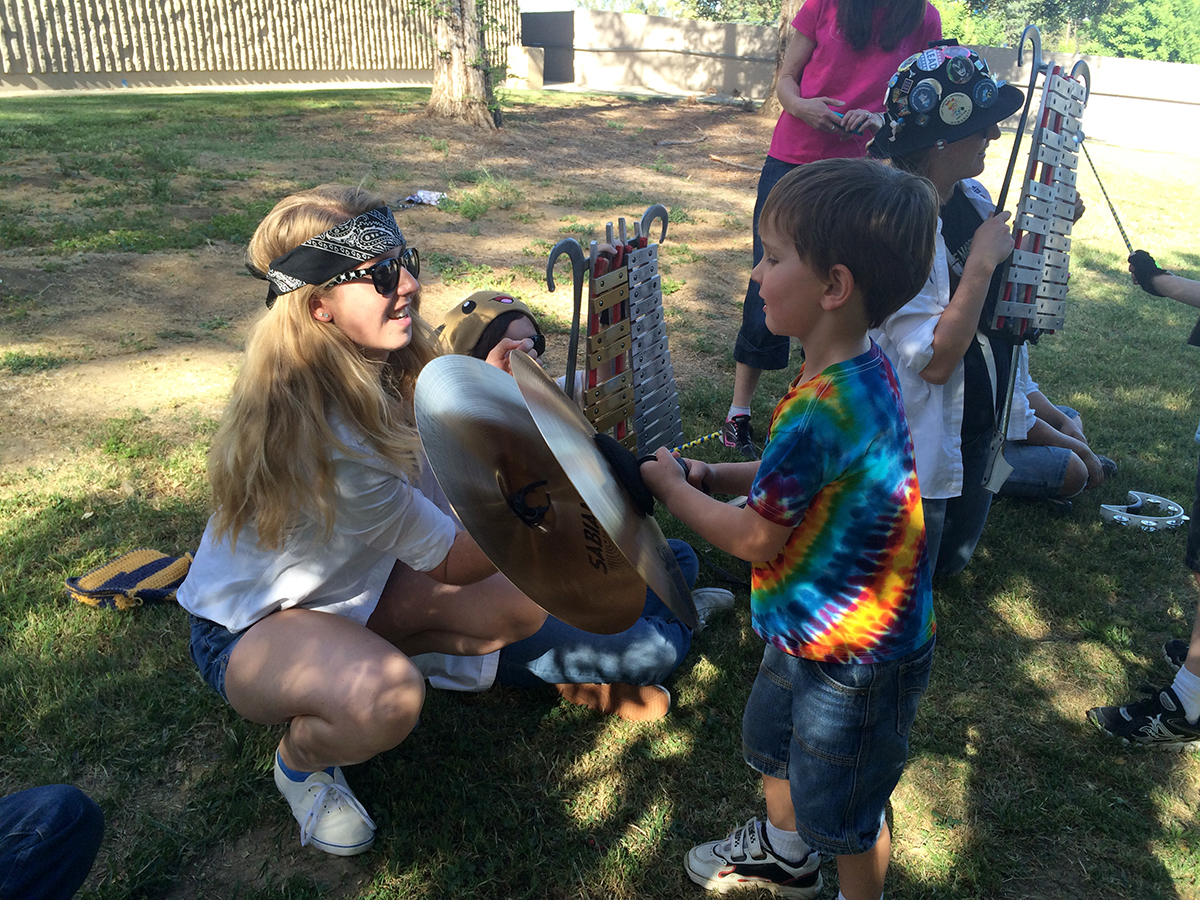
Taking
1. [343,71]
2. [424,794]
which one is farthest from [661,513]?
[343,71]

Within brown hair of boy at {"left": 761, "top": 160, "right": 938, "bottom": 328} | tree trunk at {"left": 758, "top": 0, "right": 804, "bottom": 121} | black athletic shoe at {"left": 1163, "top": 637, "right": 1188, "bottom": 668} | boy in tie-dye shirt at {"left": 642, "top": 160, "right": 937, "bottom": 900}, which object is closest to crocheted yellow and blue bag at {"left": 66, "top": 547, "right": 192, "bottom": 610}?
boy in tie-dye shirt at {"left": 642, "top": 160, "right": 937, "bottom": 900}

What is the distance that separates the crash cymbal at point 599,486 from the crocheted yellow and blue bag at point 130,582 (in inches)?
70.7

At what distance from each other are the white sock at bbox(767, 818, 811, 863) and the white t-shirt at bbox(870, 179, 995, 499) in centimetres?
120

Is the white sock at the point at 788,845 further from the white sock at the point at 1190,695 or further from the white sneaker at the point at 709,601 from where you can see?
the white sock at the point at 1190,695

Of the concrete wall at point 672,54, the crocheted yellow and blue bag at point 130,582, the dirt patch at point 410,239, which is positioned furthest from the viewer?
the concrete wall at point 672,54

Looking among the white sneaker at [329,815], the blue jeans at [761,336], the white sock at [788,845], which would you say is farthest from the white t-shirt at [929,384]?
the white sneaker at [329,815]

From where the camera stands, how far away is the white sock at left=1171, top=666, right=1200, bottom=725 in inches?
100

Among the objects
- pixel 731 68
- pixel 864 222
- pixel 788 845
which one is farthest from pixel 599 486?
pixel 731 68

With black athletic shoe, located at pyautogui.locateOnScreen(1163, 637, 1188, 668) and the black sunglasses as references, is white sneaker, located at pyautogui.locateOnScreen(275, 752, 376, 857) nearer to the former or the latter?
the black sunglasses

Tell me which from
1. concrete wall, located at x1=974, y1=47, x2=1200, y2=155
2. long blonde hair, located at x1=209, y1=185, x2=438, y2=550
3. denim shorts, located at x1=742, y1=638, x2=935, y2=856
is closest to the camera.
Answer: denim shorts, located at x1=742, y1=638, x2=935, y2=856

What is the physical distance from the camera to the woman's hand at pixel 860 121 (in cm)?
353

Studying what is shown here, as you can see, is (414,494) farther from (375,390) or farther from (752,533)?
(752,533)

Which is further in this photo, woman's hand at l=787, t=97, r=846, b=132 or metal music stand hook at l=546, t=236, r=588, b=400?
woman's hand at l=787, t=97, r=846, b=132

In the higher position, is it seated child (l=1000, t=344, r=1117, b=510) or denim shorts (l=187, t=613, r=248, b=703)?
denim shorts (l=187, t=613, r=248, b=703)
